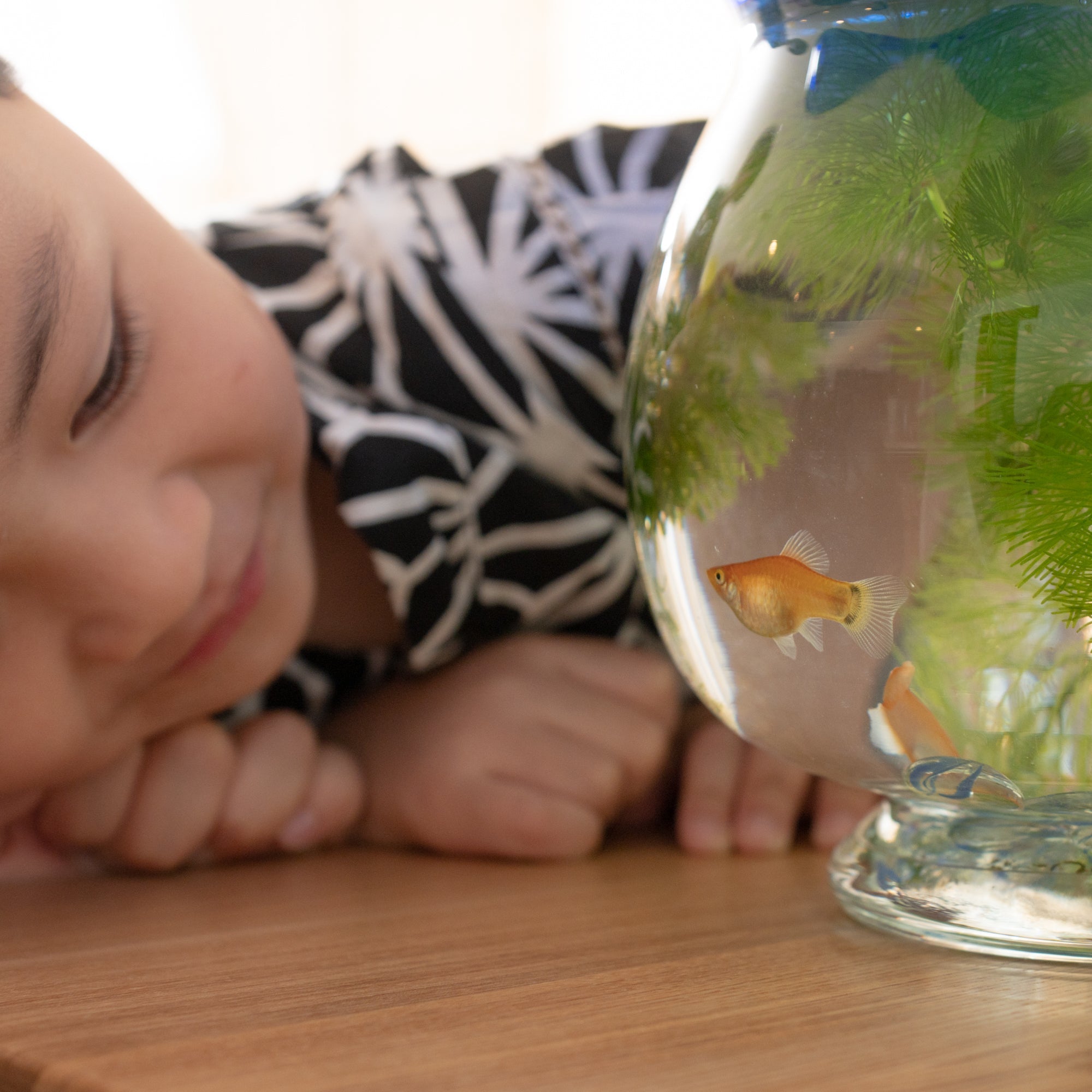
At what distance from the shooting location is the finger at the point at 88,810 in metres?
0.59

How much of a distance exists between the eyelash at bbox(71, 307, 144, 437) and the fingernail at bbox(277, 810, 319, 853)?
0.73 feet

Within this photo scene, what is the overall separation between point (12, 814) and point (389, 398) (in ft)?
1.03

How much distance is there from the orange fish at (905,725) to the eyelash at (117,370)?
332mm

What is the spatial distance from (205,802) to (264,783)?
31 mm

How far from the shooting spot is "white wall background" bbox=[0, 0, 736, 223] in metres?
1.78

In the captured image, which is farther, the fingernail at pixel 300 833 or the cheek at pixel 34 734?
the fingernail at pixel 300 833

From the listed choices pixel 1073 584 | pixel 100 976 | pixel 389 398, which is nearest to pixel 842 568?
pixel 1073 584

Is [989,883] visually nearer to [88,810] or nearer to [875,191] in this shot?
[875,191]

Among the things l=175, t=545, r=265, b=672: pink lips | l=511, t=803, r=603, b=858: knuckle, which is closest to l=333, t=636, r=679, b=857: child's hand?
l=511, t=803, r=603, b=858: knuckle

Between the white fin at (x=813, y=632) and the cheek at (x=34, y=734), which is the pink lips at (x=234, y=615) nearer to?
the cheek at (x=34, y=734)

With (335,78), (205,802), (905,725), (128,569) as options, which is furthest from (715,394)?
(335,78)

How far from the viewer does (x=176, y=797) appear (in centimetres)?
60

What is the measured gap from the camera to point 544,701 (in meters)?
0.67

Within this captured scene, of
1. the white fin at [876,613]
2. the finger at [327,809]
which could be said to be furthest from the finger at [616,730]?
the white fin at [876,613]
